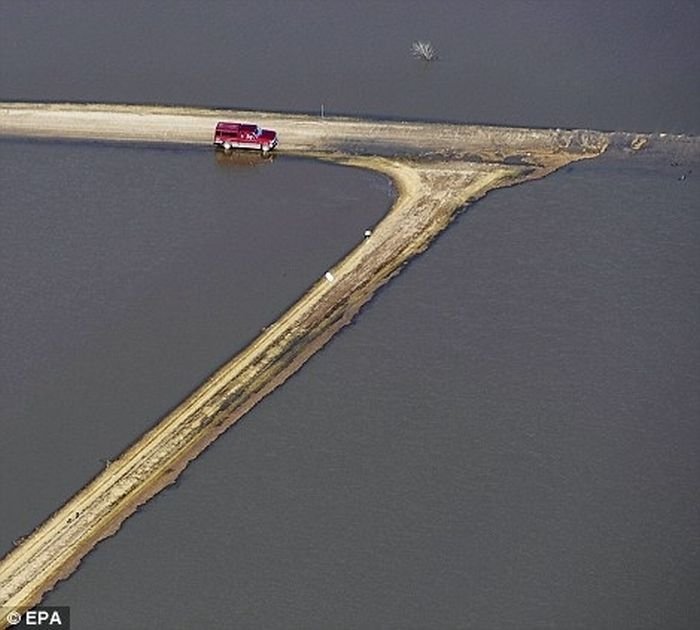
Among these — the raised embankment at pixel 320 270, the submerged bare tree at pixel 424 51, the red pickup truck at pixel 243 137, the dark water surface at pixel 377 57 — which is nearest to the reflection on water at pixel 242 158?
the red pickup truck at pixel 243 137

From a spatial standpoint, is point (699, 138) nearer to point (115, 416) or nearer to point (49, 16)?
point (115, 416)

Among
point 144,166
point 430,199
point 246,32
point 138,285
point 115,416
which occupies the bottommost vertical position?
point 115,416

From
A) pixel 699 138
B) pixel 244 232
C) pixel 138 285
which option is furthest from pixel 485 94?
pixel 138 285

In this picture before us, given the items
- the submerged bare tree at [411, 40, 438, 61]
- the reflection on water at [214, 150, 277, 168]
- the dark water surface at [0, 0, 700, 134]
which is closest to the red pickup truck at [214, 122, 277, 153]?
the reflection on water at [214, 150, 277, 168]

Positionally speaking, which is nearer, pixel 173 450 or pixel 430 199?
pixel 173 450

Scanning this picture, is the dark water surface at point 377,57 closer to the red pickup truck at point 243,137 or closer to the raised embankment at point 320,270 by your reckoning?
the raised embankment at point 320,270

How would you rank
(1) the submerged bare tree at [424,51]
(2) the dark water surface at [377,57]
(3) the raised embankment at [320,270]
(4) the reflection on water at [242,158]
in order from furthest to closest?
1. (1) the submerged bare tree at [424,51]
2. (2) the dark water surface at [377,57]
3. (4) the reflection on water at [242,158]
4. (3) the raised embankment at [320,270]
